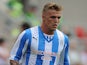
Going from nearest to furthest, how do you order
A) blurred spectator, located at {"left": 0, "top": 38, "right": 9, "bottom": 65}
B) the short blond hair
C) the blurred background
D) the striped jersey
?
the short blond hair → the striped jersey → blurred spectator, located at {"left": 0, "top": 38, "right": 9, "bottom": 65} → the blurred background

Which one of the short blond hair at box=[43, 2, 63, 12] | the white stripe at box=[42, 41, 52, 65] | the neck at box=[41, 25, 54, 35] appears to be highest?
the short blond hair at box=[43, 2, 63, 12]

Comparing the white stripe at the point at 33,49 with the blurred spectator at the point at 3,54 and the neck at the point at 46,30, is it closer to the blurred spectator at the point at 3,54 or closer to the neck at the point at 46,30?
the neck at the point at 46,30

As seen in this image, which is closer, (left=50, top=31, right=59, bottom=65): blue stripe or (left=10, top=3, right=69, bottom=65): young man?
(left=10, top=3, right=69, bottom=65): young man

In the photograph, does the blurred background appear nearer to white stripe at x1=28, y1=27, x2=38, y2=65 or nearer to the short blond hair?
white stripe at x1=28, y1=27, x2=38, y2=65

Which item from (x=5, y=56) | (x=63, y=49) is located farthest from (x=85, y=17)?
(x=63, y=49)

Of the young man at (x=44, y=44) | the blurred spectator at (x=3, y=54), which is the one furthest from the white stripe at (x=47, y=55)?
the blurred spectator at (x=3, y=54)

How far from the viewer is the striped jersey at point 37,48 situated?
6897 millimetres

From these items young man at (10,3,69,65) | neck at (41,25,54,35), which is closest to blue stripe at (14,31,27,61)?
young man at (10,3,69,65)

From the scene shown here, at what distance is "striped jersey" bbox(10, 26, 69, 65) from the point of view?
6.90 metres

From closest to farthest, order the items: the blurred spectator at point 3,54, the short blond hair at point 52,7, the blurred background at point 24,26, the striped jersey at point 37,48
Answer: the short blond hair at point 52,7
the striped jersey at point 37,48
the blurred spectator at point 3,54
the blurred background at point 24,26

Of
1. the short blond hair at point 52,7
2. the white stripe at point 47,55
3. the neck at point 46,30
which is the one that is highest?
the short blond hair at point 52,7

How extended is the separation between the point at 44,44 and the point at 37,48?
14 cm

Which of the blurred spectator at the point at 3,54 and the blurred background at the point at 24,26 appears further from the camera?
the blurred background at the point at 24,26

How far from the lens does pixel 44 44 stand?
699cm
